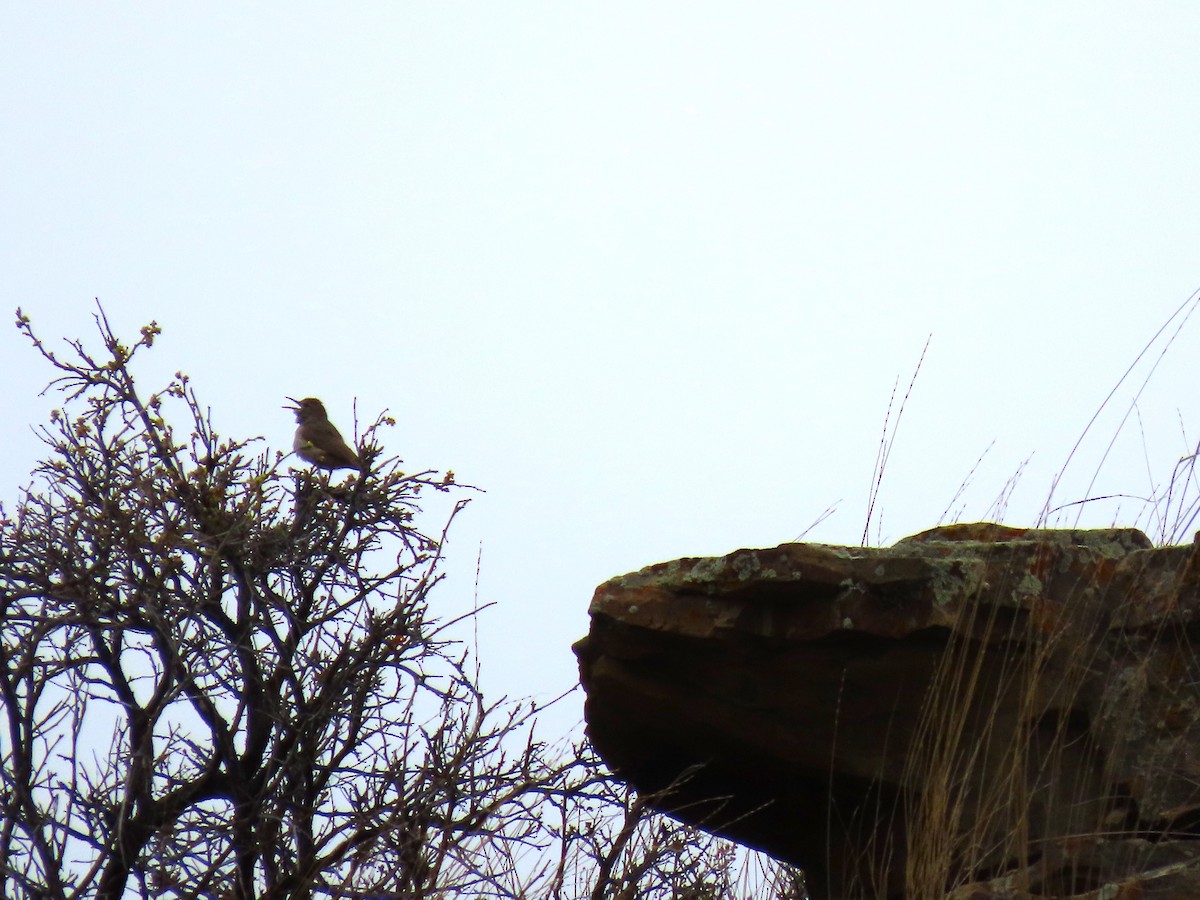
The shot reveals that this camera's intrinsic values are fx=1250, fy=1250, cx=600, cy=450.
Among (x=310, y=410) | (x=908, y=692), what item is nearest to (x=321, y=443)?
(x=310, y=410)

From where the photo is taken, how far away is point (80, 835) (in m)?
4.04

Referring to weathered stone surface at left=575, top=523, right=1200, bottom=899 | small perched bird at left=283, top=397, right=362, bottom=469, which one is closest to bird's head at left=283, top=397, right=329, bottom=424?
small perched bird at left=283, top=397, right=362, bottom=469

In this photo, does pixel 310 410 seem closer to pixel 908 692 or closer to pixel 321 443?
pixel 321 443

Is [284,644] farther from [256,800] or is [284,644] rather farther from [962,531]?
[962,531]

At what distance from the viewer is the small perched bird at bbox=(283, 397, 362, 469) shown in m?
6.52

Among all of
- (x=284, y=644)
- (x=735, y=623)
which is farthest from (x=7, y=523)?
(x=735, y=623)

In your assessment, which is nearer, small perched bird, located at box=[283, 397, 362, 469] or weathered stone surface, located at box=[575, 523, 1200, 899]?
weathered stone surface, located at box=[575, 523, 1200, 899]

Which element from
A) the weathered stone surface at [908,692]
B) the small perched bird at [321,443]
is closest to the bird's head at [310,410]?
the small perched bird at [321,443]

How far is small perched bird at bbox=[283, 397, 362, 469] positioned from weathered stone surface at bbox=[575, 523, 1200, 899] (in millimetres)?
2913

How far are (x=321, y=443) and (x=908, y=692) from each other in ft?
12.7

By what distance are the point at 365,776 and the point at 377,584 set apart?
73 cm

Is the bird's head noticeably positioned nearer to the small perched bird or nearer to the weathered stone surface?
the small perched bird

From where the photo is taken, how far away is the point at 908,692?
12.4ft

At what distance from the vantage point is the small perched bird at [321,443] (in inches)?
257
